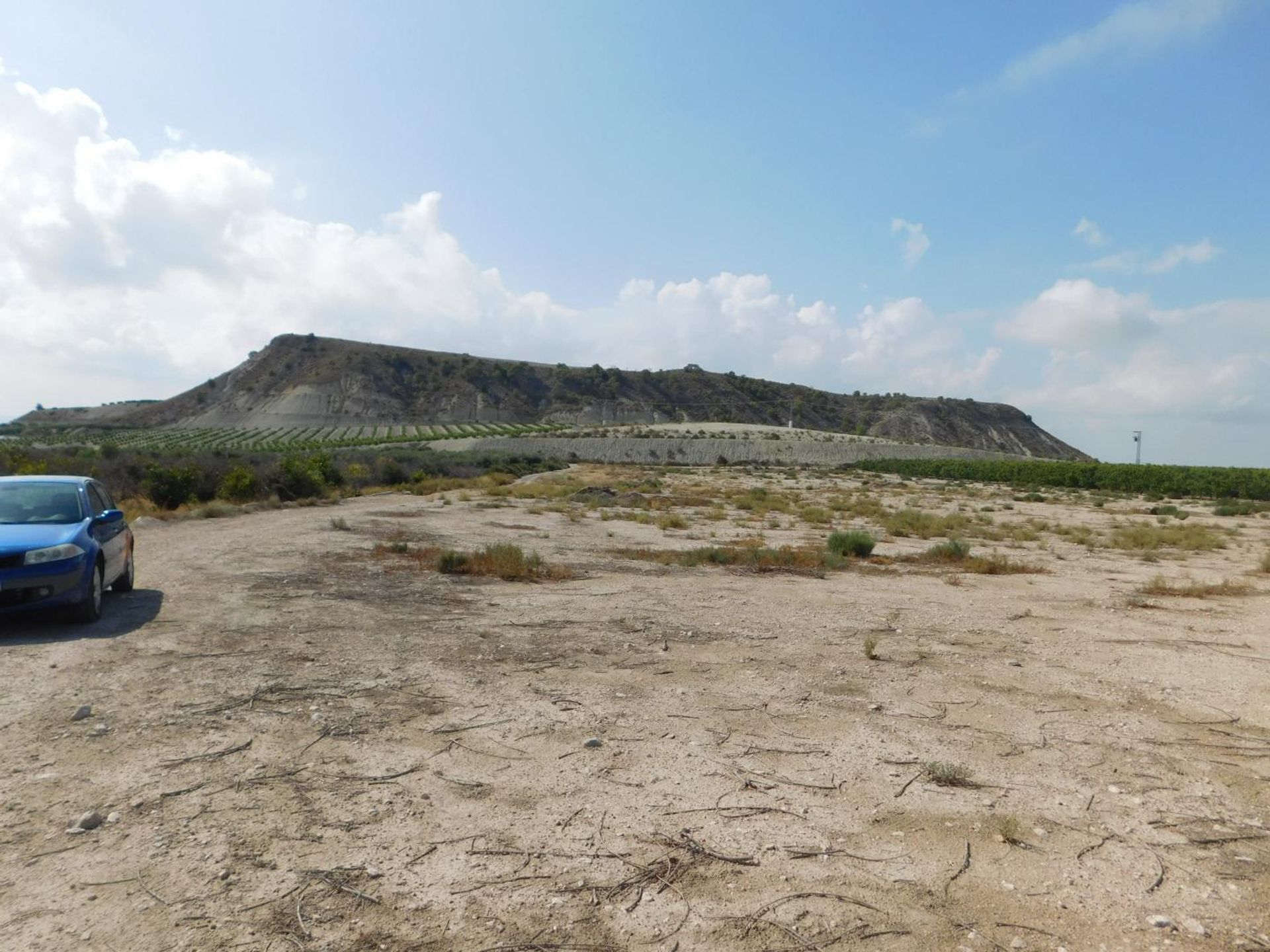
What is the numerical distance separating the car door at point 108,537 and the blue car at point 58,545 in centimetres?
1

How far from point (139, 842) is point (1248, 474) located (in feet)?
218

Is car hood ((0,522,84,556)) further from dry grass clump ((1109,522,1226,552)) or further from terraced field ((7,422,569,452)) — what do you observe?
terraced field ((7,422,569,452))

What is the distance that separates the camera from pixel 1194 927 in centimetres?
403

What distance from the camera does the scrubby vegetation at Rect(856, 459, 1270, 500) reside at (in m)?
55.0

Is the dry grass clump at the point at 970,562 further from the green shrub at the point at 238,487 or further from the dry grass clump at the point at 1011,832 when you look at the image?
the green shrub at the point at 238,487

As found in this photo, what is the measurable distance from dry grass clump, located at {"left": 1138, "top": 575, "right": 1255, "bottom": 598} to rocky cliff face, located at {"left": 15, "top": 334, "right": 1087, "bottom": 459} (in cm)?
13596

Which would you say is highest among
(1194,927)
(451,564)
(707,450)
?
(707,450)

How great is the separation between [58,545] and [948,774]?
950cm

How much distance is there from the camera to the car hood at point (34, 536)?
9.21 meters

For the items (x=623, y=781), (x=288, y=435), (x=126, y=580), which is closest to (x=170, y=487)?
(x=126, y=580)

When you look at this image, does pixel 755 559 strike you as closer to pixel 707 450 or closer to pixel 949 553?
pixel 949 553

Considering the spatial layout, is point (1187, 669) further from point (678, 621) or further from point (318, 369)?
point (318, 369)

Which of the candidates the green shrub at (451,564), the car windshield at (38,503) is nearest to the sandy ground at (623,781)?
the car windshield at (38,503)

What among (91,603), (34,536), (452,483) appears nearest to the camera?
(34,536)
